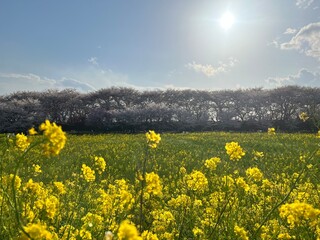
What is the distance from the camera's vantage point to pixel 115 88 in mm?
49812

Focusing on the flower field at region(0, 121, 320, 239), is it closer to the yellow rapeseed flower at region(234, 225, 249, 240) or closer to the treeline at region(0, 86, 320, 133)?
the yellow rapeseed flower at region(234, 225, 249, 240)

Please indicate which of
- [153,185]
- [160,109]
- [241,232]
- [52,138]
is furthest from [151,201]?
[160,109]

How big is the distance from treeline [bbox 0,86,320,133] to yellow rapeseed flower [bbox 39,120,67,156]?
1520 inches

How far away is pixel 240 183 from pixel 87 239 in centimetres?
224

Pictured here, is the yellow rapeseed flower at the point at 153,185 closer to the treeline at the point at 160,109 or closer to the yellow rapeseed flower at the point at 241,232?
the yellow rapeseed flower at the point at 241,232

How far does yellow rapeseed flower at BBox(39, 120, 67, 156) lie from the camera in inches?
72.6

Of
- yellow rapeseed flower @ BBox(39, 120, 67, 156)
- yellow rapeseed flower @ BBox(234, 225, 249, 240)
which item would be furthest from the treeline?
yellow rapeseed flower @ BBox(39, 120, 67, 156)

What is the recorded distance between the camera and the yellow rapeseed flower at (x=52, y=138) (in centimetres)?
184

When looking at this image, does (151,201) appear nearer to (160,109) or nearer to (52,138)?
(52,138)

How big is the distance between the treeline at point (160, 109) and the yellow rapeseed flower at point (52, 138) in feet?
127

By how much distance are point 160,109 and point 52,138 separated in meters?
41.1

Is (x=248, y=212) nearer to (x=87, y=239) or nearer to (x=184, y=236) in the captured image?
(x=184, y=236)

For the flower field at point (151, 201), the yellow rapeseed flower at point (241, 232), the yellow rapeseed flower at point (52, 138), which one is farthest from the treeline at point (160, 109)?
the yellow rapeseed flower at point (52, 138)

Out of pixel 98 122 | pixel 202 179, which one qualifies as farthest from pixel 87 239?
pixel 98 122
